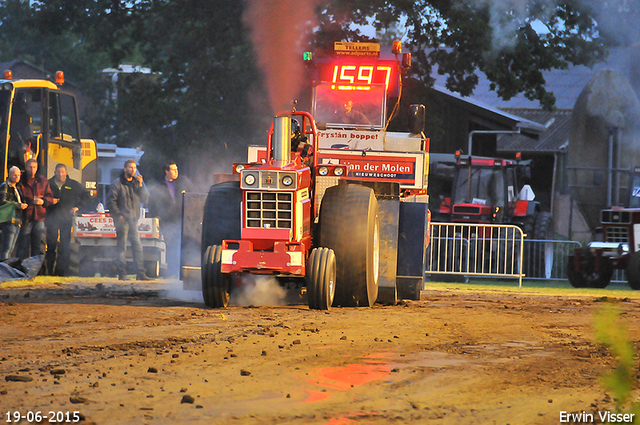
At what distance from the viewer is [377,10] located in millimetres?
22484

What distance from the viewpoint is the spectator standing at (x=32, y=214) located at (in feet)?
44.9

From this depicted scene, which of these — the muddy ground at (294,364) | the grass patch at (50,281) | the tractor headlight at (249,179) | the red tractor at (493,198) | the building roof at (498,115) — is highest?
the building roof at (498,115)

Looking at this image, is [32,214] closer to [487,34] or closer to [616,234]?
[616,234]

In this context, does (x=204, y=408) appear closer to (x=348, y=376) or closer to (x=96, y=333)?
(x=348, y=376)

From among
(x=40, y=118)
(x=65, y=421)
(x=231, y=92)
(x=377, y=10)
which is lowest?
(x=65, y=421)

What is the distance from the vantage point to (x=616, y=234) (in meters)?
17.9

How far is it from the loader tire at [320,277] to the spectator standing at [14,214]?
629 cm

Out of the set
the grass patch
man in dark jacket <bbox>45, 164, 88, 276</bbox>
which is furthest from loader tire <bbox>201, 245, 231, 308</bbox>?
man in dark jacket <bbox>45, 164, 88, 276</bbox>

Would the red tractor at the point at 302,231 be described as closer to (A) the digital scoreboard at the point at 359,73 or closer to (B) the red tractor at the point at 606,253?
(A) the digital scoreboard at the point at 359,73

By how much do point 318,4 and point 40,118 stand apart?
8897mm

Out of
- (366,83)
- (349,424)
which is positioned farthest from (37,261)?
(349,424)

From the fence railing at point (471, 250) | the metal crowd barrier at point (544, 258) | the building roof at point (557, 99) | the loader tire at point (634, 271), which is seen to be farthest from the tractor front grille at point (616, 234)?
the building roof at point (557, 99)

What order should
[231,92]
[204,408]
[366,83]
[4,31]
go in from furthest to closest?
[4,31]
[231,92]
[366,83]
[204,408]

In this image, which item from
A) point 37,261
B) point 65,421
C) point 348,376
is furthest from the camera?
point 37,261
